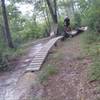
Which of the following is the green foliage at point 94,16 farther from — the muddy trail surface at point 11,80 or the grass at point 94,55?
the muddy trail surface at point 11,80

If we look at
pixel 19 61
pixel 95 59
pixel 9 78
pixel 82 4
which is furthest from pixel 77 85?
pixel 82 4

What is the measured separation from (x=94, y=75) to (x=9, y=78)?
380cm

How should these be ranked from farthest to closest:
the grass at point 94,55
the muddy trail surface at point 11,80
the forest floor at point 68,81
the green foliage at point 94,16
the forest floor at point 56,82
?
1. the green foliage at point 94,16
2. the muddy trail surface at point 11,80
3. the grass at point 94,55
4. the forest floor at point 56,82
5. the forest floor at point 68,81

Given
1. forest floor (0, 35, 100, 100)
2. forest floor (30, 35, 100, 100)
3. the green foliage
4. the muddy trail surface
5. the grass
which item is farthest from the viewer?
the green foliage

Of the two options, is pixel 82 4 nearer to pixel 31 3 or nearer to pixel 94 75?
pixel 94 75

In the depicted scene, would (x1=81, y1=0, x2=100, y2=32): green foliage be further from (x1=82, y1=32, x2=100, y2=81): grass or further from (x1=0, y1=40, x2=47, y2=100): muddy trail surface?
(x1=0, y1=40, x2=47, y2=100): muddy trail surface

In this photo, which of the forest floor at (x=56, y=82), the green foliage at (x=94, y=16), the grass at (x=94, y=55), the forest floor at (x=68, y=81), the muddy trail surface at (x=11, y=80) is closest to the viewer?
the forest floor at (x=68, y=81)

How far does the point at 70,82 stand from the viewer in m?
7.41

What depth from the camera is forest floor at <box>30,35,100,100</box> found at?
6.55m

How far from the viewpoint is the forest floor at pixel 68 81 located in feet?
21.5

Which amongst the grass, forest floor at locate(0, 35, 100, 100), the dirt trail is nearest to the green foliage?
the grass

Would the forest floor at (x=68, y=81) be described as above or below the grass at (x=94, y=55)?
below

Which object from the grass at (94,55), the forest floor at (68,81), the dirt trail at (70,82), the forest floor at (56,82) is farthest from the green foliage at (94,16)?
the dirt trail at (70,82)

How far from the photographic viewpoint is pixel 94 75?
7.11m
